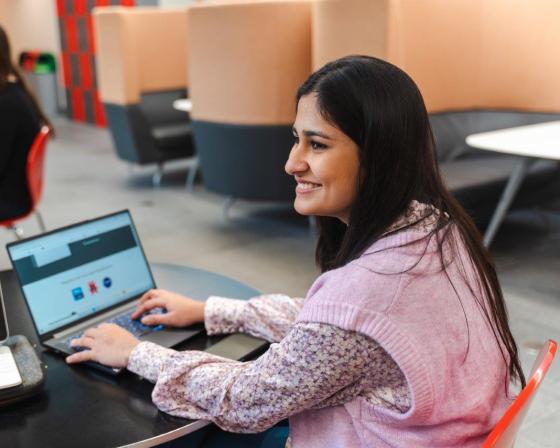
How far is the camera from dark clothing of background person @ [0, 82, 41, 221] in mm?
3002

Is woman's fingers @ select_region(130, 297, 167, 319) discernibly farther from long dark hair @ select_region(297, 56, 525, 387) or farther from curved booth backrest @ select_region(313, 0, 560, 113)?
curved booth backrest @ select_region(313, 0, 560, 113)

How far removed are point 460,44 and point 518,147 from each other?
44.2 inches

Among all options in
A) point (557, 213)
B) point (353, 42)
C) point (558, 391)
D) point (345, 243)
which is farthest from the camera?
point (557, 213)

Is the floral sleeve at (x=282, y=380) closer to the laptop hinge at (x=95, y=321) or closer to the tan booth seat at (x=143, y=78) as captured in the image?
the laptop hinge at (x=95, y=321)

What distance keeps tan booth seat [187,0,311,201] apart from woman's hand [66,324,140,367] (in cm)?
281

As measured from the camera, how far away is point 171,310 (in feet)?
4.70

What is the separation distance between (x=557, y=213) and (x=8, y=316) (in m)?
3.82

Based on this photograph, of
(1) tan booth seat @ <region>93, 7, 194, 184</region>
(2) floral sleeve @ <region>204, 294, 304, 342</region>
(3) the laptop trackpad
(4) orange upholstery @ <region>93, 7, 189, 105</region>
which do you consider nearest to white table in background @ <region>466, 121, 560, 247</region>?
(2) floral sleeve @ <region>204, 294, 304, 342</region>

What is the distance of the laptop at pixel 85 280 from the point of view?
1319 millimetres

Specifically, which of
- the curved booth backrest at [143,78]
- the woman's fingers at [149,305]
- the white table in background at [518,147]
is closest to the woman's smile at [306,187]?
the woman's fingers at [149,305]

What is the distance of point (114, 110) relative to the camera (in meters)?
5.48

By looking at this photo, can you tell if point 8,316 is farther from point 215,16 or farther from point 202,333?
point 215,16

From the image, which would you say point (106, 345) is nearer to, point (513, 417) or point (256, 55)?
point (513, 417)

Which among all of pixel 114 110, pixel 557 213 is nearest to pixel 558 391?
pixel 557 213
